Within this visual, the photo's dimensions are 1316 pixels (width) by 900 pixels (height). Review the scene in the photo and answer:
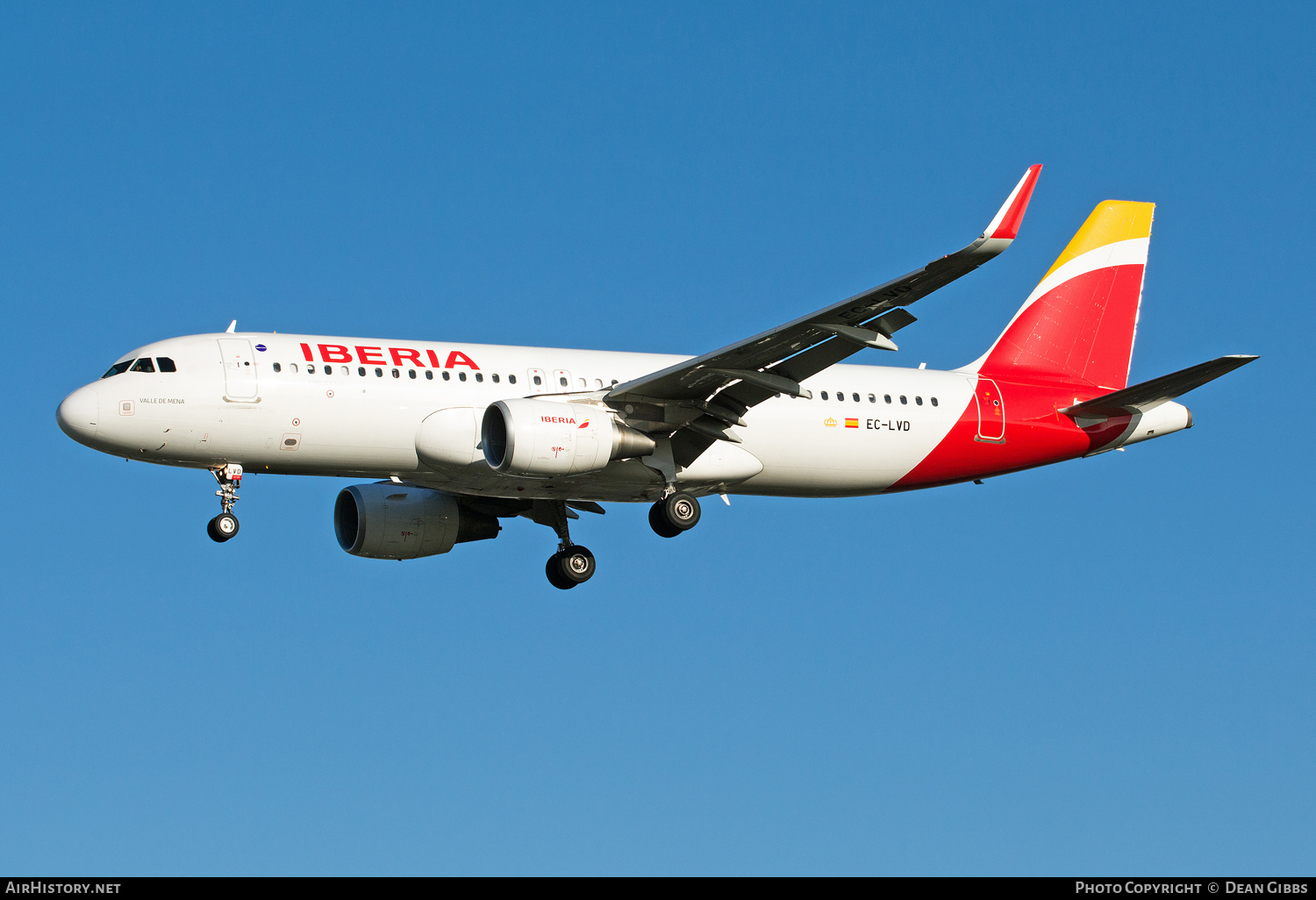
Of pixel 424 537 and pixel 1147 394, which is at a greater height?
pixel 1147 394

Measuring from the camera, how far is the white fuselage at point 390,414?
→ 31.6m

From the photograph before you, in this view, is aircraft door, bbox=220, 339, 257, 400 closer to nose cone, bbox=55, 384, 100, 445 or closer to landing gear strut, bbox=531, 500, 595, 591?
nose cone, bbox=55, 384, 100, 445

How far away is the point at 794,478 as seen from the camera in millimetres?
35906

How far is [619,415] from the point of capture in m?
33.7

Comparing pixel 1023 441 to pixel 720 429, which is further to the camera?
pixel 1023 441

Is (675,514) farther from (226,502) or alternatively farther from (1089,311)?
(1089,311)

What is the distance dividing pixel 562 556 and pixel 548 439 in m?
6.11

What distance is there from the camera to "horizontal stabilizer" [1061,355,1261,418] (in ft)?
109

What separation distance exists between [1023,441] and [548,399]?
37.6 feet

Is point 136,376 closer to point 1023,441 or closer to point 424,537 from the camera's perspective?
point 424,537

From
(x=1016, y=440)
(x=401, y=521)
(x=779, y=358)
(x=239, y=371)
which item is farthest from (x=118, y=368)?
(x=1016, y=440)
